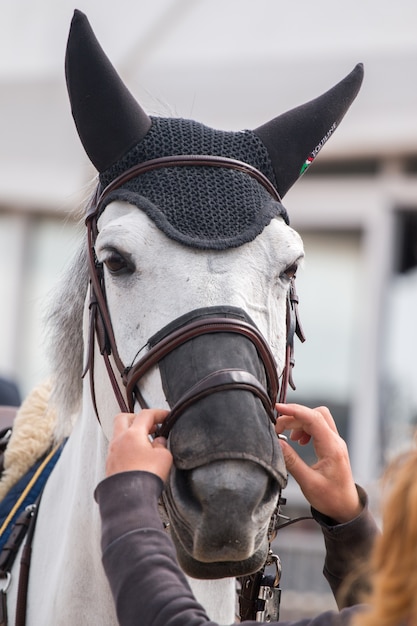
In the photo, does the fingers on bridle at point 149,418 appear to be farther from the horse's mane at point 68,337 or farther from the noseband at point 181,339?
the horse's mane at point 68,337

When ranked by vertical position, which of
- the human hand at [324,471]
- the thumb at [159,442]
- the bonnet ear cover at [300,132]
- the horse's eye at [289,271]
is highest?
the bonnet ear cover at [300,132]

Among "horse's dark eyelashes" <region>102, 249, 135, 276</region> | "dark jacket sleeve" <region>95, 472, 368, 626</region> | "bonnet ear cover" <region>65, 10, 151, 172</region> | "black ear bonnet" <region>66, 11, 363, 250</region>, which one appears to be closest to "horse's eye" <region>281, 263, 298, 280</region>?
"black ear bonnet" <region>66, 11, 363, 250</region>

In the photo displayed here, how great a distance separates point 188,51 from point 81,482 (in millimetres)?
6754

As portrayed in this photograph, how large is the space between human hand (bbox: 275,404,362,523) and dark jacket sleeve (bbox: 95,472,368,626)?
44 centimetres

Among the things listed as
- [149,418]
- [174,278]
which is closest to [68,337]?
[174,278]

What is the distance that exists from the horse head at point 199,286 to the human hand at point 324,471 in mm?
130

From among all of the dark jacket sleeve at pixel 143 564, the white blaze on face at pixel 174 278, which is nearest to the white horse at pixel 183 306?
the white blaze on face at pixel 174 278

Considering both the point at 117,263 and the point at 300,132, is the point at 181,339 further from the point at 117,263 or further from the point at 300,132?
the point at 300,132

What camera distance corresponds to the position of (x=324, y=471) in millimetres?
2184

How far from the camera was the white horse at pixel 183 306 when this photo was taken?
185 centimetres

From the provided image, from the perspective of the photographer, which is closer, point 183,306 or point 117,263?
point 183,306

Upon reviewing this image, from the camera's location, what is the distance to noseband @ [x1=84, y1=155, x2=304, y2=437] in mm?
1903

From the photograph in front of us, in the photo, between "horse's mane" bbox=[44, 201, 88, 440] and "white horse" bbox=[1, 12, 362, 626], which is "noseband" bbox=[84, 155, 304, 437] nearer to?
"white horse" bbox=[1, 12, 362, 626]

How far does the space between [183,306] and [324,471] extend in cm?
53
